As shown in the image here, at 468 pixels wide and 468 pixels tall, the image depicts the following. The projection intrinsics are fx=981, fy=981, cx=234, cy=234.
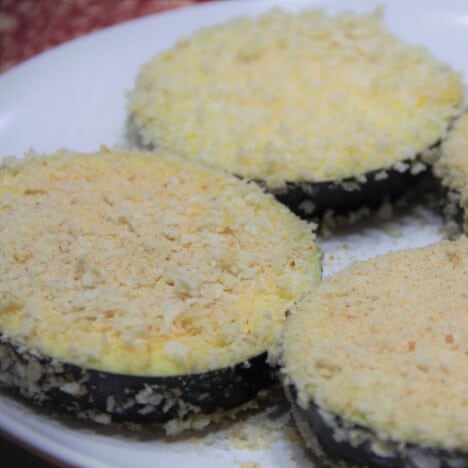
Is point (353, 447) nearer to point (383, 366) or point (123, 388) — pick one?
point (383, 366)

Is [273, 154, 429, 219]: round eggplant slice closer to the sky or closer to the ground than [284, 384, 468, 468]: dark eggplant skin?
closer to the ground

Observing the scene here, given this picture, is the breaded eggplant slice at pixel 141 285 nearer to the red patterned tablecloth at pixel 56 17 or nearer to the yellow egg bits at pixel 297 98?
the yellow egg bits at pixel 297 98

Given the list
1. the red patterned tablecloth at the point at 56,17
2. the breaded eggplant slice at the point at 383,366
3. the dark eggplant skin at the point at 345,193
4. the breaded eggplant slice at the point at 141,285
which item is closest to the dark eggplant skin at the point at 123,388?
the breaded eggplant slice at the point at 141,285

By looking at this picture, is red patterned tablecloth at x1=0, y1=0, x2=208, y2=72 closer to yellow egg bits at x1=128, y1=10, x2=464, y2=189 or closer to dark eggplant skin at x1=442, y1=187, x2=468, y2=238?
yellow egg bits at x1=128, y1=10, x2=464, y2=189

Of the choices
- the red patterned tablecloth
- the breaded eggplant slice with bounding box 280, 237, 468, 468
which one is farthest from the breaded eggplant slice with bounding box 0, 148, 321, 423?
the red patterned tablecloth

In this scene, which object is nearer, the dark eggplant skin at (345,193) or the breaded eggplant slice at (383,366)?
the breaded eggplant slice at (383,366)

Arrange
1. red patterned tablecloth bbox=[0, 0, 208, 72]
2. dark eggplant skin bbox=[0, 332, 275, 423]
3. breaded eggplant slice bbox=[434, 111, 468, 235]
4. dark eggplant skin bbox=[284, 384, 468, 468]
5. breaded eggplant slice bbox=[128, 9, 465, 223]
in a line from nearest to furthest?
dark eggplant skin bbox=[284, 384, 468, 468], dark eggplant skin bbox=[0, 332, 275, 423], breaded eggplant slice bbox=[434, 111, 468, 235], breaded eggplant slice bbox=[128, 9, 465, 223], red patterned tablecloth bbox=[0, 0, 208, 72]

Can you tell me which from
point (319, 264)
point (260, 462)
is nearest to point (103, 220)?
point (319, 264)

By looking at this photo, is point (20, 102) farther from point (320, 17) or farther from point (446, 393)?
point (446, 393)
